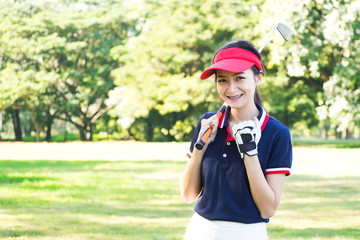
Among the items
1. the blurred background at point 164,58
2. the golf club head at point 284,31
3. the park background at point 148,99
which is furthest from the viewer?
the blurred background at point 164,58

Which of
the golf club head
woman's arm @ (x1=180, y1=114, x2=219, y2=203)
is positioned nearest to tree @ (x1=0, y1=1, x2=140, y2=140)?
the golf club head

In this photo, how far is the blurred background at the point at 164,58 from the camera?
70.8 ft

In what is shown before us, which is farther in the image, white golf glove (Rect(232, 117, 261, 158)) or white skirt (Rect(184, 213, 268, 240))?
white skirt (Rect(184, 213, 268, 240))

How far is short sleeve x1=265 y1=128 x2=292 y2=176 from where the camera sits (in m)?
2.37

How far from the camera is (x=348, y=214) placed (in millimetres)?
8273

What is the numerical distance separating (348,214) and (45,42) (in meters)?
29.9

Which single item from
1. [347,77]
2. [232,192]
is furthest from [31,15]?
[232,192]

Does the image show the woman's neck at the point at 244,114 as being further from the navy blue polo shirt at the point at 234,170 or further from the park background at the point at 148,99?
the park background at the point at 148,99

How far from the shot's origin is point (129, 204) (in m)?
9.05

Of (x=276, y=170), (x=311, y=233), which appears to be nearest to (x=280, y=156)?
(x=276, y=170)

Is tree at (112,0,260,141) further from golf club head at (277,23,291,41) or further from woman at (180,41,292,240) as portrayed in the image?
woman at (180,41,292,240)

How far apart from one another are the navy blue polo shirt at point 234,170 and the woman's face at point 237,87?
0.38 feet

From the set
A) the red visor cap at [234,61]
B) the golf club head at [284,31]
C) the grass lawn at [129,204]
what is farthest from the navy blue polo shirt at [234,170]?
the grass lawn at [129,204]

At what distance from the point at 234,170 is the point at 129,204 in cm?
692
